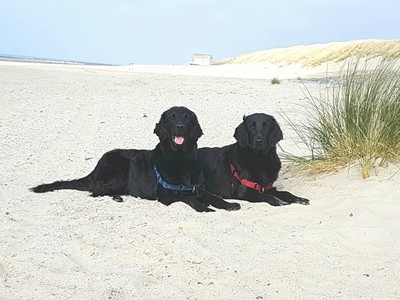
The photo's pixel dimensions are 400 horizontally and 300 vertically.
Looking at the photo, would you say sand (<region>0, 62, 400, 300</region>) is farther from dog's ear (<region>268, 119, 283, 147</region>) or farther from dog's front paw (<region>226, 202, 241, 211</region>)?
dog's ear (<region>268, 119, 283, 147</region>)

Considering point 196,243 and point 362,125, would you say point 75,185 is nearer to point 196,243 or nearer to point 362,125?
point 196,243

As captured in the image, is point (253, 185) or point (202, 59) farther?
point (202, 59)

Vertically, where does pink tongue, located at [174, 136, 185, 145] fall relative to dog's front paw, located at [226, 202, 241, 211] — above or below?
above

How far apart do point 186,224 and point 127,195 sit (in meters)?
1.41

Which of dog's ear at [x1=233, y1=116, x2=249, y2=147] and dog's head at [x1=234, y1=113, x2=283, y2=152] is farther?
dog's ear at [x1=233, y1=116, x2=249, y2=147]

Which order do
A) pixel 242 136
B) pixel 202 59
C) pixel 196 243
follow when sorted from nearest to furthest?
pixel 196 243 < pixel 242 136 < pixel 202 59

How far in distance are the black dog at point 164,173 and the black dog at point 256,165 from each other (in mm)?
255

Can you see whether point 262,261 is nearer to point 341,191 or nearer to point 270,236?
point 270,236

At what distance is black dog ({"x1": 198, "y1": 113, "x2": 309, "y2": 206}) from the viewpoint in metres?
4.80

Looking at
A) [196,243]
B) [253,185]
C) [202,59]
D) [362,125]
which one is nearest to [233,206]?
[253,185]

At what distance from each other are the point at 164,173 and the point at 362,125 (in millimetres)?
1981

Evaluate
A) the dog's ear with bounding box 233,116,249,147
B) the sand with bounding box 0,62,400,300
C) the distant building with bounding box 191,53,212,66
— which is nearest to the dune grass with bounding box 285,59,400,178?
the sand with bounding box 0,62,400,300

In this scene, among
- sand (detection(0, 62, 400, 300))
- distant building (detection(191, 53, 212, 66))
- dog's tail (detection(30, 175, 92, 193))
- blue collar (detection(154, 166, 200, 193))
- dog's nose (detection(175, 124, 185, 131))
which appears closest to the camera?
sand (detection(0, 62, 400, 300))

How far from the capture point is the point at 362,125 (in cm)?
527
